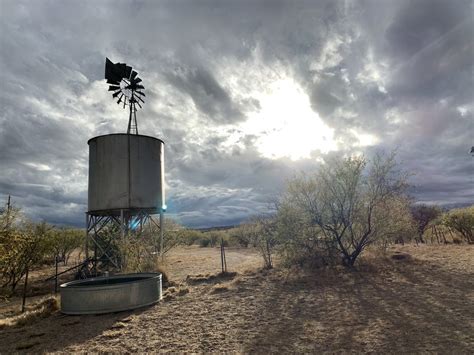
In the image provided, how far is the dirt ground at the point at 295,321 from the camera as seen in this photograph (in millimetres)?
6656

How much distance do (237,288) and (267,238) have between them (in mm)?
4740

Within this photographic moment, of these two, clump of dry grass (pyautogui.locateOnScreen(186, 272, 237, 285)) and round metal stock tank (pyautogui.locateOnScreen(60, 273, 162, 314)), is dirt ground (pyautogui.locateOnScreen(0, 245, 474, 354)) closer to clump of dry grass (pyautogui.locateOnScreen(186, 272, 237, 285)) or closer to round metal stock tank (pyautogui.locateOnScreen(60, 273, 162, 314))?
round metal stock tank (pyautogui.locateOnScreen(60, 273, 162, 314))

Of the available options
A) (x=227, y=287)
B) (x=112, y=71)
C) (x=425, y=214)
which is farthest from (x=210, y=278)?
(x=425, y=214)

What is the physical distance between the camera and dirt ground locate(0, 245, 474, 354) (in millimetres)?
6656

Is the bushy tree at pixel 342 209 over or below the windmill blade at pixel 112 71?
below

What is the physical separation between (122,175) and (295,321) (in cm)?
1053

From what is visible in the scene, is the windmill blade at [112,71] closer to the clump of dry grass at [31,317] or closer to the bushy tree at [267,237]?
the bushy tree at [267,237]

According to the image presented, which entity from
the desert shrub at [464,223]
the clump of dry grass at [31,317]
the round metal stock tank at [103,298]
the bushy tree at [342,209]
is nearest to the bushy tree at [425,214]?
the desert shrub at [464,223]

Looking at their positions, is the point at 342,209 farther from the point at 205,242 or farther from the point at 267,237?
the point at 205,242

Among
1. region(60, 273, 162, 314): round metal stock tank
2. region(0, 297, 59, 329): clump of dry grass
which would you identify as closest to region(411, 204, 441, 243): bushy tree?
region(60, 273, 162, 314): round metal stock tank

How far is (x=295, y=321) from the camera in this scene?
26.9ft

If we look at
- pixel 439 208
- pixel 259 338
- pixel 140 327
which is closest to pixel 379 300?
pixel 259 338

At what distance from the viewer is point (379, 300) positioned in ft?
31.2

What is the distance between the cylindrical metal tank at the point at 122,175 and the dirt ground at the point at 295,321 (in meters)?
5.35
